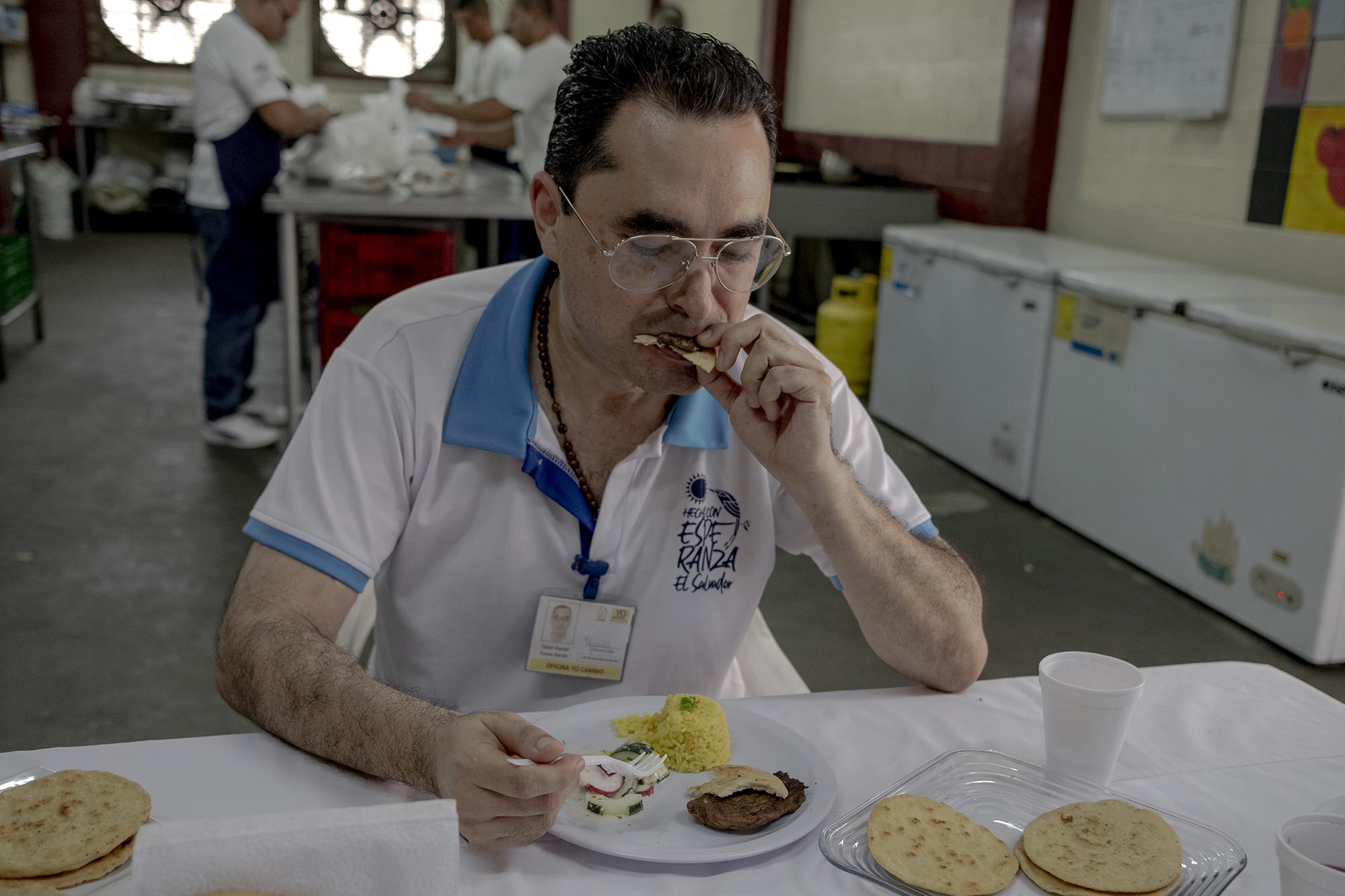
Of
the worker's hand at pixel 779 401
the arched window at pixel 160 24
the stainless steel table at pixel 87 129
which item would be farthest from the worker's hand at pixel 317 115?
the arched window at pixel 160 24

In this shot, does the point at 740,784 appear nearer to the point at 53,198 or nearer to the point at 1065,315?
the point at 1065,315

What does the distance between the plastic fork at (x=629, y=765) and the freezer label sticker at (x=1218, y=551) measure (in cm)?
267

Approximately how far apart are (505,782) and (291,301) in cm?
359

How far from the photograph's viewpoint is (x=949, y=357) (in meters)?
4.69

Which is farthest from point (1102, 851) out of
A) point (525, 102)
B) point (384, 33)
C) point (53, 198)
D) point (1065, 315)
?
point (384, 33)

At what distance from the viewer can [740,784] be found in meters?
1.01

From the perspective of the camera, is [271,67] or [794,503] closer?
[794,503]

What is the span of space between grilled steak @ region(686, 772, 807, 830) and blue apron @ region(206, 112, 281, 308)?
3841 mm

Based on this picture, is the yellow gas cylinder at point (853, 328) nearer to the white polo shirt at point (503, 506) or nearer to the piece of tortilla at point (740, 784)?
the white polo shirt at point (503, 506)

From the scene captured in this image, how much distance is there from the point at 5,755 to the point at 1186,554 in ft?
10.6

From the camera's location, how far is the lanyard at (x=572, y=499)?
137 centimetres

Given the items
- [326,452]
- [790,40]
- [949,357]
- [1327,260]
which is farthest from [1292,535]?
[790,40]

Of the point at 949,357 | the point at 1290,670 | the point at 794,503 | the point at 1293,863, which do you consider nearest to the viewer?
the point at 1293,863

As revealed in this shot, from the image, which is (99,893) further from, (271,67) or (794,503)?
(271,67)
